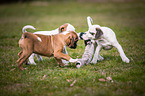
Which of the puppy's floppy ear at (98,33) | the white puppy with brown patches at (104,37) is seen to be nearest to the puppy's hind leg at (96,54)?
the white puppy with brown patches at (104,37)

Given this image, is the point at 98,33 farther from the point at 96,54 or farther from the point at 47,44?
the point at 47,44

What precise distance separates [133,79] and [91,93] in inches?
44.7

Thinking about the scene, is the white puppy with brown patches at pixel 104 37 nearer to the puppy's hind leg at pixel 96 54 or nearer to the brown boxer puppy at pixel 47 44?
the puppy's hind leg at pixel 96 54

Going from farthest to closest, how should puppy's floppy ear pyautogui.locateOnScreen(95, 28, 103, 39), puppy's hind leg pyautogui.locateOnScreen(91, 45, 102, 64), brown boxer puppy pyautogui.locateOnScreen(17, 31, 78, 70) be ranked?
puppy's hind leg pyautogui.locateOnScreen(91, 45, 102, 64), puppy's floppy ear pyautogui.locateOnScreen(95, 28, 103, 39), brown boxer puppy pyautogui.locateOnScreen(17, 31, 78, 70)

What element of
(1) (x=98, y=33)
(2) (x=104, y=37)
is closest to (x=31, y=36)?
(1) (x=98, y=33)

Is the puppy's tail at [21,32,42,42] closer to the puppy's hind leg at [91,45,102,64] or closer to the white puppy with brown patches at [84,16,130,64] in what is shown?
the white puppy with brown patches at [84,16,130,64]

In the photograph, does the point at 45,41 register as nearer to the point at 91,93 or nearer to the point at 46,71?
the point at 46,71

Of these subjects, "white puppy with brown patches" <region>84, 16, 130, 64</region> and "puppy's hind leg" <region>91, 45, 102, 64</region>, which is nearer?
"white puppy with brown patches" <region>84, 16, 130, 64</region>

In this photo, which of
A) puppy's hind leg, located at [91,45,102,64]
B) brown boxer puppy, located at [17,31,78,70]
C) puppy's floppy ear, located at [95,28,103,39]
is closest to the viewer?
brown boxer puppy, located at [17,31,78,70]

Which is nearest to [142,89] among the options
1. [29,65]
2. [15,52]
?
[29,65]

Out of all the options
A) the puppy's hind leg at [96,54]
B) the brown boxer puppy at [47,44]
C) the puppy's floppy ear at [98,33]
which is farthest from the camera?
the puppy's hind leg at [96,54]

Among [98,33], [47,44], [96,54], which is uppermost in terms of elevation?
[98,33]

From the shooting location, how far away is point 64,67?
5336 mm

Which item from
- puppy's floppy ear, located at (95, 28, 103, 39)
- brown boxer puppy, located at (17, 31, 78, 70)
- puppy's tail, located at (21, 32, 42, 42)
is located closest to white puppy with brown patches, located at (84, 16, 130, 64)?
puppy's floppy ear, located at (95, 28, 103, 39)
